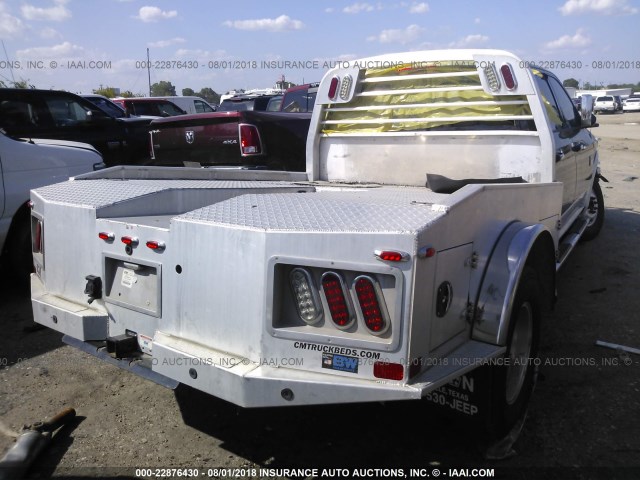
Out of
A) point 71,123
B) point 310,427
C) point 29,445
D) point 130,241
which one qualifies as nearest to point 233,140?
point 71,123

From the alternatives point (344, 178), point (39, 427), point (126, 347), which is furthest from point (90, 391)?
point (344, 178)

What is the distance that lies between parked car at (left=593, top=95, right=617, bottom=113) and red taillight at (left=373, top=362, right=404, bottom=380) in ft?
187

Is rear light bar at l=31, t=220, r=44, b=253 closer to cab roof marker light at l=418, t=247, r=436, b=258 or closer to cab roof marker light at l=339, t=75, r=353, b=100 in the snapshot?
cab roof marker light at l=418, t=247, r=436, b=258

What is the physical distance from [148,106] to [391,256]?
49.2 ft

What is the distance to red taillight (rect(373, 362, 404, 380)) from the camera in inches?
87.6

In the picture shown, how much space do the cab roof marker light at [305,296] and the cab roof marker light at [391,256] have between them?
1.03 feet

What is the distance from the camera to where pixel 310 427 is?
10.8ft

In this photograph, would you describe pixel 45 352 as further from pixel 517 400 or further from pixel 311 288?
pixel 517 400

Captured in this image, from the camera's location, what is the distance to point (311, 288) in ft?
7.63

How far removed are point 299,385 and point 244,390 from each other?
0.23 m

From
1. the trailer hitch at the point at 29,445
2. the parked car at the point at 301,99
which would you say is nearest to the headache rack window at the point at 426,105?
the trailer hitch at the point at 29,445

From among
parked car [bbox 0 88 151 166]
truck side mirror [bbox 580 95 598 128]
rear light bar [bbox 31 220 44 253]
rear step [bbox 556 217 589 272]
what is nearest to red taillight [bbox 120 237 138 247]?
rear light bar [bbox 31 220 44 253]

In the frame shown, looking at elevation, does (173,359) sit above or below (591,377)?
above

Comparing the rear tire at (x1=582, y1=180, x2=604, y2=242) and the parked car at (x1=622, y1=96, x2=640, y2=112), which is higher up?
the parked car at (x1=622, y1=96, x2=640, y2=112)
